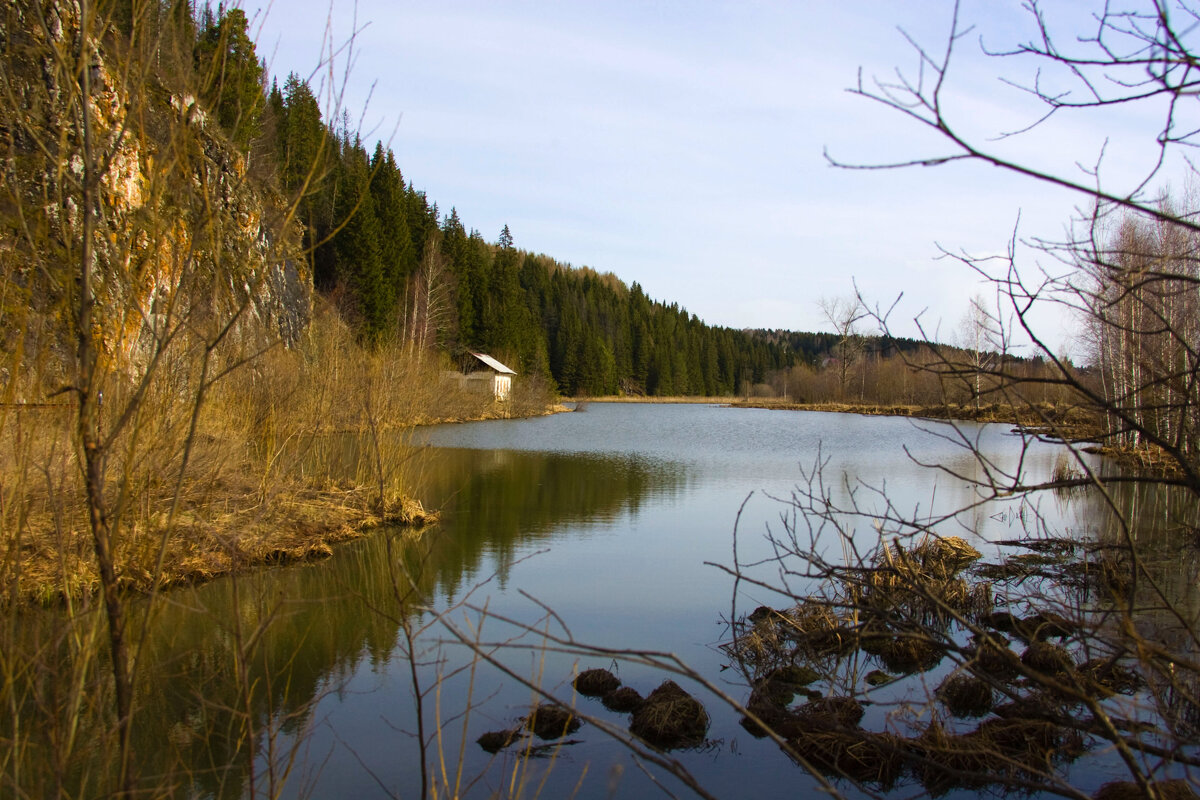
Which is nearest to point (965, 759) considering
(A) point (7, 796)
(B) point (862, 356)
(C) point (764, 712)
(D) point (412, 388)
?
(C) point (764, 712)

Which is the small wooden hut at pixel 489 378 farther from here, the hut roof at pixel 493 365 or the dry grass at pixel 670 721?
the dry grass at pixel 670 721

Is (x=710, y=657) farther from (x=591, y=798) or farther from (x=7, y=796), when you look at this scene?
(x=7, y=796)

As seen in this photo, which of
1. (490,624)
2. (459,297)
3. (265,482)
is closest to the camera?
(490,624)

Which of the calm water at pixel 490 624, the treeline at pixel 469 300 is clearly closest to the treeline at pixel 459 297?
the treeline at pixel 469 300

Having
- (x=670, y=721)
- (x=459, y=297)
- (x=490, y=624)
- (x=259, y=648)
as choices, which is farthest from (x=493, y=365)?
(x=670, y=721)

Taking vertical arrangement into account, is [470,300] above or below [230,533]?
above

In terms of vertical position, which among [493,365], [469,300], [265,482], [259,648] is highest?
[469,300]

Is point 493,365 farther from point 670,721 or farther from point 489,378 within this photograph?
point 670,721

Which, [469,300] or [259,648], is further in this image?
[469,300]

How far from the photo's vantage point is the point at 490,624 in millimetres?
6859

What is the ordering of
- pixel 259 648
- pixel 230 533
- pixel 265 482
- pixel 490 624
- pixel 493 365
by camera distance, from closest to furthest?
pixel 259 648 → pixel 230 533 → pixel 490 624 → pixel 265 482 → pixel 493 365

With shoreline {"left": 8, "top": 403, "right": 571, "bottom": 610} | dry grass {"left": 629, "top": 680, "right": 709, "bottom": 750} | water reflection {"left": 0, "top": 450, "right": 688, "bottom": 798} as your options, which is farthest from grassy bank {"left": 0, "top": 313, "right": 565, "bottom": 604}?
dry grass {"left": 629, "top": 680, "right": 709, "bottom": 750}

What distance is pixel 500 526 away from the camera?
11086 millimetres

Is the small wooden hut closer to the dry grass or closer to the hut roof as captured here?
the hut roof
